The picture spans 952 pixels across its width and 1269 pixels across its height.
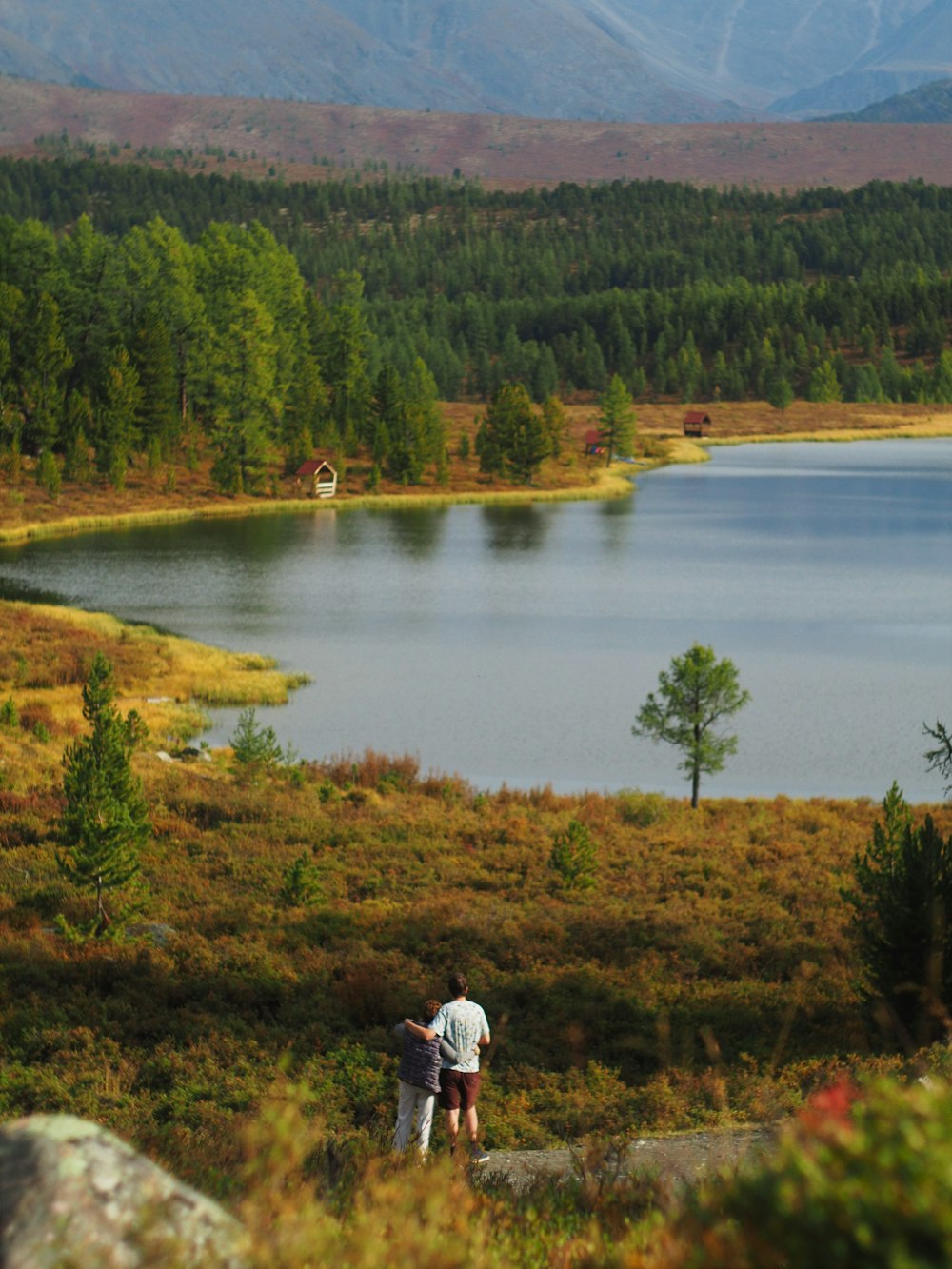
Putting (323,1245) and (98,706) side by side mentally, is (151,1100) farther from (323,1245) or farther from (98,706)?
(98,706)

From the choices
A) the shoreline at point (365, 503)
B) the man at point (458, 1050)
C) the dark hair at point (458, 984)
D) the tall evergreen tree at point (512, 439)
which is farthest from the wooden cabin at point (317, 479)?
the man at point (458, 1050)

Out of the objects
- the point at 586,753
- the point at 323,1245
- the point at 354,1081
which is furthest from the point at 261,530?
the point at 323,1245

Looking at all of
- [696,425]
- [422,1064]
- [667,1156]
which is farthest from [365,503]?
[667,1156]

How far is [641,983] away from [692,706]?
52.7ft

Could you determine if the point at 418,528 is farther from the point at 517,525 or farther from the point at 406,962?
the point at 406,962

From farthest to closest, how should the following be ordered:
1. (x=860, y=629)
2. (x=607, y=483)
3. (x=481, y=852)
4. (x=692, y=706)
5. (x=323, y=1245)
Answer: (x=607, y=483), (x=860, y=629), (x=692, y=706), (x=481, y=852), (x=323, y=1245)

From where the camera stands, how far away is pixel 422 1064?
1213 centimetres

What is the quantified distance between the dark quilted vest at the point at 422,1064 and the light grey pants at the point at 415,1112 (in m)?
0.06

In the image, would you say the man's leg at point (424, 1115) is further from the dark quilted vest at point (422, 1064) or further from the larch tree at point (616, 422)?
the larch tree at point (616, 422)

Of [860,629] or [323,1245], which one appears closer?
[323,1245]

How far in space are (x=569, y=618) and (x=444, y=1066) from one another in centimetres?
4872

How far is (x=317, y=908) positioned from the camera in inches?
834

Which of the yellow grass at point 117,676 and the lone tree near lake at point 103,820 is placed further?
the yellow grass at point 117,676

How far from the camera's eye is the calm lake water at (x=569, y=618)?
129ft
